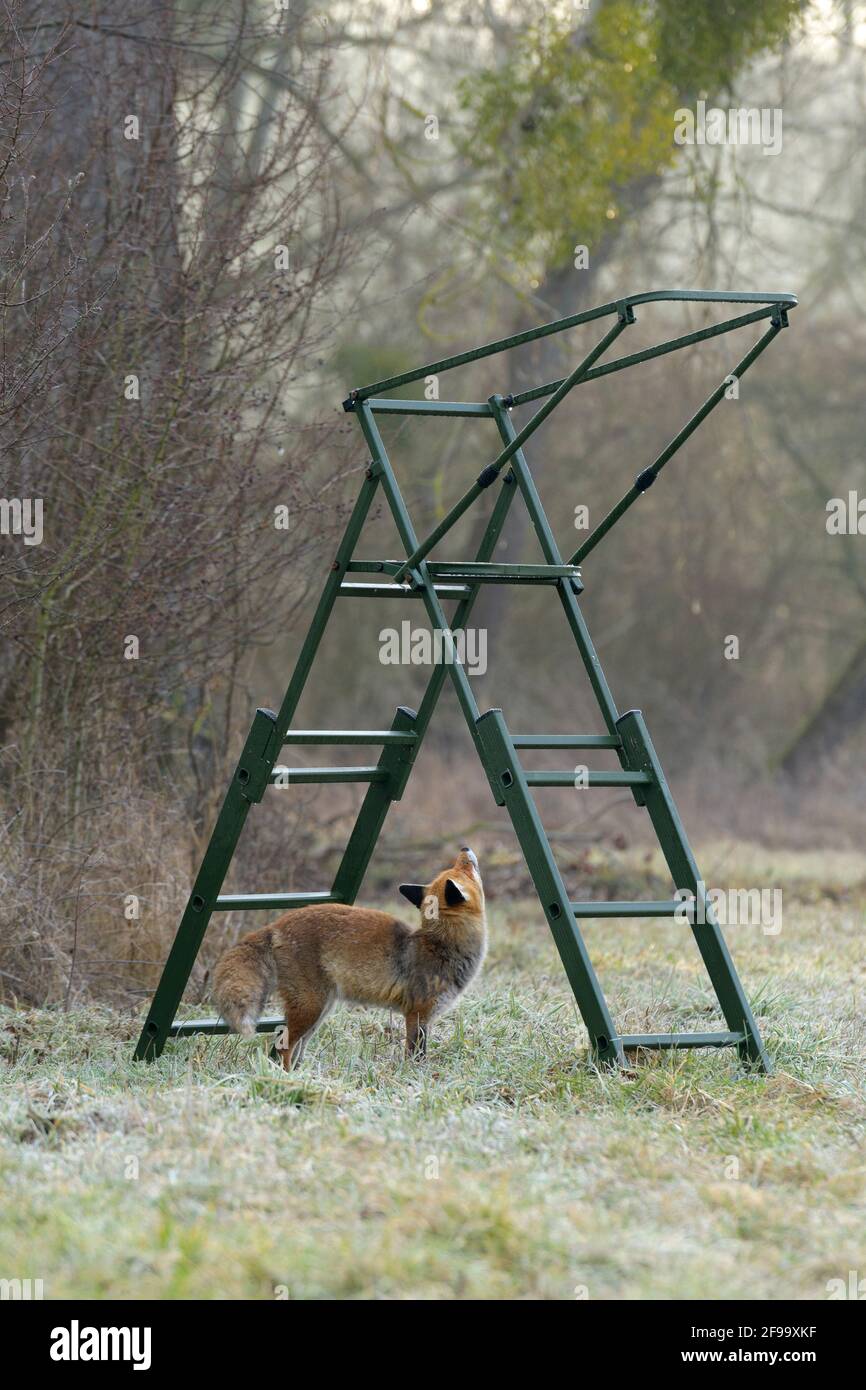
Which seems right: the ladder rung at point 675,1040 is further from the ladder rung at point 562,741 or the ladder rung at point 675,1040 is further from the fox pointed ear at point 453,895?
the ladder rung at point 562,741

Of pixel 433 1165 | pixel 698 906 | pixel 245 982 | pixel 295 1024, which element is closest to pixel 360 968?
pixel 295 1024

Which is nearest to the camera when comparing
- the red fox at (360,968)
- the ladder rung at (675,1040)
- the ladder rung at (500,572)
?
the ladder rung at (675,1040)

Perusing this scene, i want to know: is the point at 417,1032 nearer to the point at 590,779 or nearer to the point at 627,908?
the point at 627,908

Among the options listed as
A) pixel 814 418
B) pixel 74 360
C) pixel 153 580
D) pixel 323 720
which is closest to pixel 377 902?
pixel 153 580

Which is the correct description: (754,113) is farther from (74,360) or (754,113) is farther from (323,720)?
(74,360)

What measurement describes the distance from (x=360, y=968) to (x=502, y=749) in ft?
3.21

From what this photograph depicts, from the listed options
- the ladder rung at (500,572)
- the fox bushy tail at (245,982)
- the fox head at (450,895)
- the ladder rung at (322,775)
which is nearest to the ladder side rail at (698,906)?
the ladder rung at (500,572)

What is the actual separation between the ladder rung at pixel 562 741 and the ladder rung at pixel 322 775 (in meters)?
0.78

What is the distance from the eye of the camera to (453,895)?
597 centimetres

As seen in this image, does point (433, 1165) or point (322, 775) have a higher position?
point (322, 775)

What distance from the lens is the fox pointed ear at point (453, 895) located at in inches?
234

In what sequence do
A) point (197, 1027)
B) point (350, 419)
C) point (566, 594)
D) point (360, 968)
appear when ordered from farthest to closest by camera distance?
point (350, 419), point (566, 594), point (197, 1027), point (360, 968)

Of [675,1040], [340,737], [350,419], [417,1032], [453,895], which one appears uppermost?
[350,419]

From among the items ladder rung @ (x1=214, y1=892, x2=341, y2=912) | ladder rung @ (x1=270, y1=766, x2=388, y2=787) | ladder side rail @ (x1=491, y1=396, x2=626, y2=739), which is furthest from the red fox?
ladder side rail @ (x1=491, y1=396, x2=626, y2=739)
